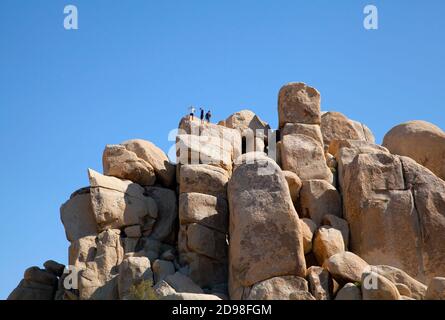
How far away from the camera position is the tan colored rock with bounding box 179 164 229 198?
3566cm

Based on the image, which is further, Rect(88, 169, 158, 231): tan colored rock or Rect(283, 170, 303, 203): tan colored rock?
Rect(283, 170, 303, 203): tan colored rock

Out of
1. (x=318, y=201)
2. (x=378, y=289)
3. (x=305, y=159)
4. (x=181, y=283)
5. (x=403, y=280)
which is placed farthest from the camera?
(x=305, y=159)

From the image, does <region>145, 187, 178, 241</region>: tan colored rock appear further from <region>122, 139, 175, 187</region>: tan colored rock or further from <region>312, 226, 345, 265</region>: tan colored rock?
<region>312, 226, 345, 265</region>: tan colored rock

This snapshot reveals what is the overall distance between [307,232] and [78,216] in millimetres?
10021

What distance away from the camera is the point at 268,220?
3222 centimetres

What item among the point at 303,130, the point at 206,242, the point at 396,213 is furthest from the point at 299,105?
the point at 206,242

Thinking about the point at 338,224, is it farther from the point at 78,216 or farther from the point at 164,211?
the point at 78,216

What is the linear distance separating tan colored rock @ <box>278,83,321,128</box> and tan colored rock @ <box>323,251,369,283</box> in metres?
11.5

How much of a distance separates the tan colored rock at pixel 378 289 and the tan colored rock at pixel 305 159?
953cm

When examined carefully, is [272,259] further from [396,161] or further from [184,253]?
[396,161]

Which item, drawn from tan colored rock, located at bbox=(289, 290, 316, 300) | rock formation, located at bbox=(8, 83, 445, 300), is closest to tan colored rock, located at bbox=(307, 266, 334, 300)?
rock formation, located at bbox=(8, 83, 445, 300)

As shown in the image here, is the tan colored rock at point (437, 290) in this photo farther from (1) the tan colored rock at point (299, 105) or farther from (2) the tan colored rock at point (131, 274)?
(1) the tan colored rock at point (299, 105)

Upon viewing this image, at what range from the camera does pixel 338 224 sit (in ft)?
115

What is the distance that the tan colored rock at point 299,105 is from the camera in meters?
41.8
